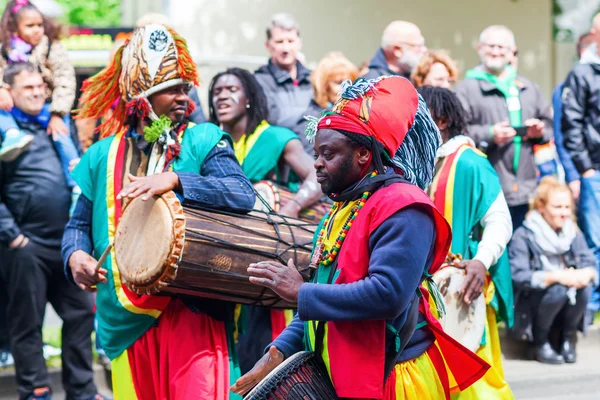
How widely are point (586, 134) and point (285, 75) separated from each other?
8.15 feet

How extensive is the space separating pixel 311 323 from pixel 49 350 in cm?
442

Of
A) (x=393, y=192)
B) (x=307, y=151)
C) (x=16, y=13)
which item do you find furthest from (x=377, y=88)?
(x=16, y=13)

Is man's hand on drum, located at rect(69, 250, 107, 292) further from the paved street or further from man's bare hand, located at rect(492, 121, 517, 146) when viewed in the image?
man's bare hand, located at rect(492, 121, 517, 146)

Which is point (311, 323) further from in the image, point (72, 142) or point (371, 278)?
point (72, 142)

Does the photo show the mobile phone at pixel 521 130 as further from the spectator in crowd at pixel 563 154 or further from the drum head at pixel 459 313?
the drum head at pixel 459 313

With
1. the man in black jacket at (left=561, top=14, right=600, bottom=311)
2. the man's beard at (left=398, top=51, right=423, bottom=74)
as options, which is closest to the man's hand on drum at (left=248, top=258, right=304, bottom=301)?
the man's beard at (left=398, top=51, right=423, bottom=74)

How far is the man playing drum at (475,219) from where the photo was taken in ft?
17.6

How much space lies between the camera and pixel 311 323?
3715mm

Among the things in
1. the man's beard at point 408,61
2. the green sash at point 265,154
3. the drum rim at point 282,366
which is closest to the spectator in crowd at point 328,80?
the man's beard at point 408,61

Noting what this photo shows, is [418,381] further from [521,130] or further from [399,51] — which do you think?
[399,51]

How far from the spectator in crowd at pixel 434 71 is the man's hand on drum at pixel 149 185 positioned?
295cm

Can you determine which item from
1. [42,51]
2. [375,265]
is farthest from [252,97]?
[375,265]

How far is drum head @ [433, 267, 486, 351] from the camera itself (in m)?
5.19

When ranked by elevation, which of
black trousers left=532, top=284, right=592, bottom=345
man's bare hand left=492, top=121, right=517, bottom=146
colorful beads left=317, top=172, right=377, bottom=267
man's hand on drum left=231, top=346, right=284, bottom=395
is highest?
colorful beads left=317, top=172, right=377, bottom=267
